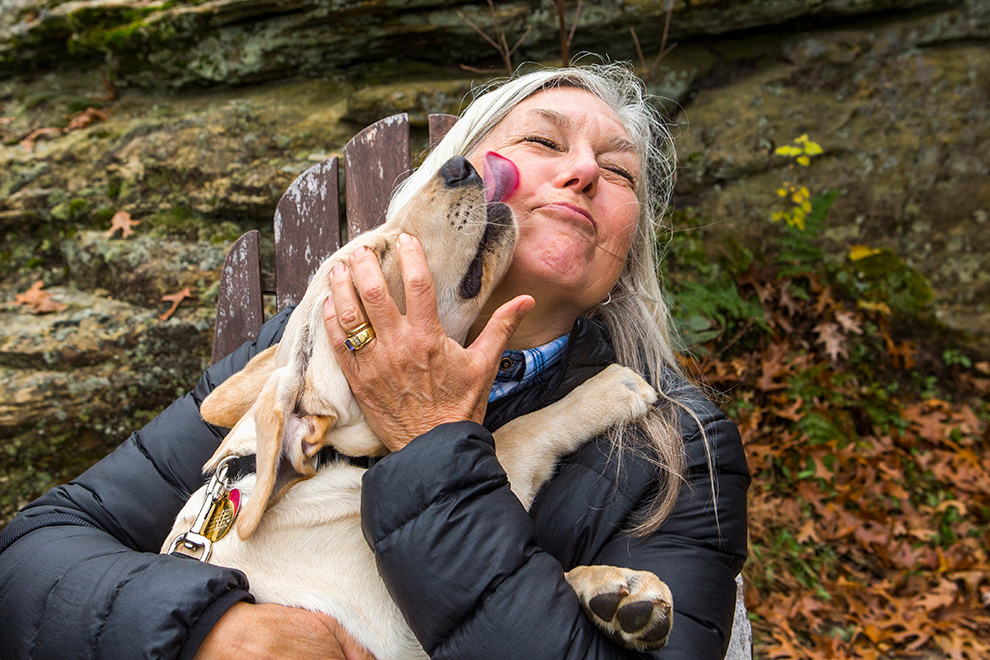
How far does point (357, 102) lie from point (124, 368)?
7.83ft

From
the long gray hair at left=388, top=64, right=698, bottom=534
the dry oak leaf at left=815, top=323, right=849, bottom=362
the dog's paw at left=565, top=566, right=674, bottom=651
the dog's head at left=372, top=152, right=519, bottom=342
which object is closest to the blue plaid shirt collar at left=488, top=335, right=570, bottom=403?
the dog's head at left=372, top=152, right=519, bottom=342

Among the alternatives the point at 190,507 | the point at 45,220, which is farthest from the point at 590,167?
the point at 45,220

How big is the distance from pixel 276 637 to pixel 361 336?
78 cm

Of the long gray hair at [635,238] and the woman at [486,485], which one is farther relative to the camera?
the long gray hair at [635,238]

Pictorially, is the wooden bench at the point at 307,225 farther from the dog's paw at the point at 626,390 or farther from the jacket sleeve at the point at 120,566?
the dog's paw at the point at 626,390

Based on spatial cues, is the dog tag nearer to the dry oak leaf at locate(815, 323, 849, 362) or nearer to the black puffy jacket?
the black puffy jacket

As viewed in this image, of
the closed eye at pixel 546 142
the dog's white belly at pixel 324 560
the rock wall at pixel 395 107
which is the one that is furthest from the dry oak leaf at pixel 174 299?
the closed eye at pixel 546 142

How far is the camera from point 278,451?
1701 mm

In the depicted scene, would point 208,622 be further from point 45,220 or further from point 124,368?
point 45,220

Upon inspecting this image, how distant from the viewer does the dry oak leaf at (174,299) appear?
13.9 feet

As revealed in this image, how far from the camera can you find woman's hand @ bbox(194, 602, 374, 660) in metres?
1.61

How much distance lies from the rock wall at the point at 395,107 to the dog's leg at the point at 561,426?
309cm

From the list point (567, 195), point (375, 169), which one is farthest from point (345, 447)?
point (375, 169)

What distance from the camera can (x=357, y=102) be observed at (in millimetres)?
4793
